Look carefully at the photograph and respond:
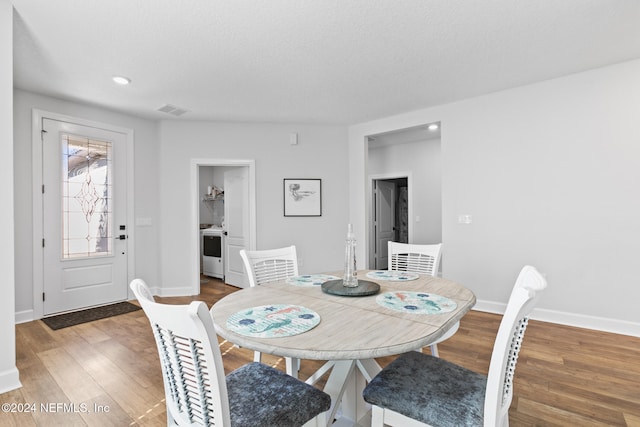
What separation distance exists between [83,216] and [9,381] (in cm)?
229

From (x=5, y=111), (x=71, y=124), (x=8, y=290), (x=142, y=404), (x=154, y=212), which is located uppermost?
(x=71, y=124)

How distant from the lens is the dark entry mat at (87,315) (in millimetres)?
3365

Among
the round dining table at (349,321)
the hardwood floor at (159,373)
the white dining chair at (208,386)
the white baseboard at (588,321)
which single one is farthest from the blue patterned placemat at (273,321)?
the white baseboard at (588,321)

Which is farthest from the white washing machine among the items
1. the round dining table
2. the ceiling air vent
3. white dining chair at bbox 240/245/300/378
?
the round dining table

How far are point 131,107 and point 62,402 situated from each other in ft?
10.8

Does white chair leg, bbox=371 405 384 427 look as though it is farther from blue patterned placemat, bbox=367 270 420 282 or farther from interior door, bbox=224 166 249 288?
interior door, bbox=224 166 249 288

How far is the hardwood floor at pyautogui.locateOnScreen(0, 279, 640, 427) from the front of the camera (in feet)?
6.00

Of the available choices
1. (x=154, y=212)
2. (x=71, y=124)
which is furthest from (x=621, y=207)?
(x=71, y=124)

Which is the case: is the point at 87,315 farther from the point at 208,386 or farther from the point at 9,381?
the point at 208,386

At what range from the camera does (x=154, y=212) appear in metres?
4.54

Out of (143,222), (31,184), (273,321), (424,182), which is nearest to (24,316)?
(31,184)

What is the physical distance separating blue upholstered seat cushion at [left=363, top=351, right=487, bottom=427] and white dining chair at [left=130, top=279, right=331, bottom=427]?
251 millimetres

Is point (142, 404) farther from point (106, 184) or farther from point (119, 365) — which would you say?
point (106, 184)

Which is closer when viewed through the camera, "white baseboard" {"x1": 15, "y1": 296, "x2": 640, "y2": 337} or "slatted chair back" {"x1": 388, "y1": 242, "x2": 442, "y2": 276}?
"slatted chair back" {"x1": 388, "y1": 242, "x2": 442, "y2": 276}
